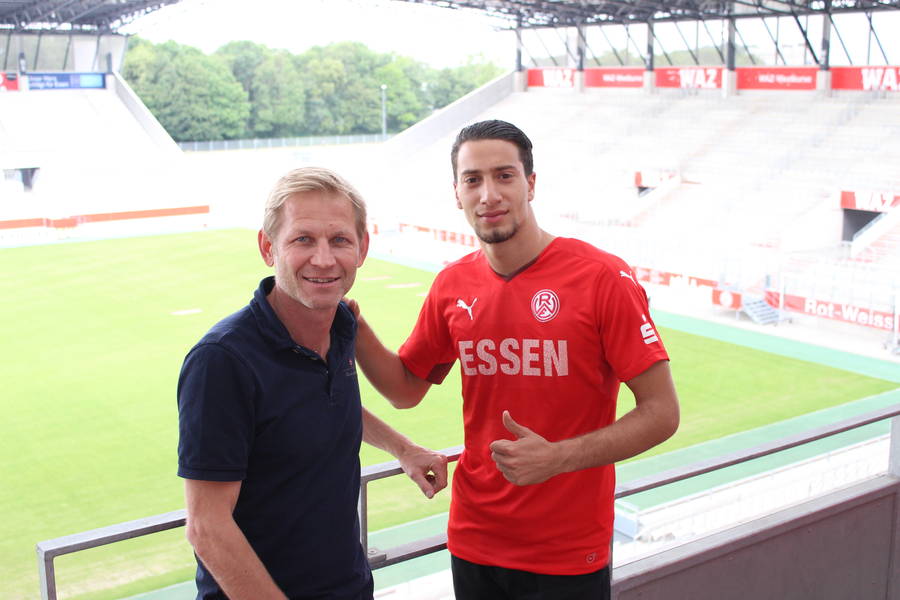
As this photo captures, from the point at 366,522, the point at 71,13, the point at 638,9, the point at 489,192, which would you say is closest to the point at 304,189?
the point at 489,192

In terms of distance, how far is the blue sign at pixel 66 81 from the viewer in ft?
143

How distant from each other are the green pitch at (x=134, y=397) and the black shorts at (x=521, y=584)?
6.80 m

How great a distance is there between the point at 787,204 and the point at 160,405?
1790cm

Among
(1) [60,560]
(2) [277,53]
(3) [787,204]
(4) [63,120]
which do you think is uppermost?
(2) [277,53]

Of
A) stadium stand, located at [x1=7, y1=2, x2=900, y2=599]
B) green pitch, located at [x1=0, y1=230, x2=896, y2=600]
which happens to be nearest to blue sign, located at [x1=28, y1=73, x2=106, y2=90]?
stadium stand, located at [x1=7, y1=2, x2=900, y2=599]

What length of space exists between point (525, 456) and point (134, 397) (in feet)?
44.4

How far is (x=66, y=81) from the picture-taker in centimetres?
4462

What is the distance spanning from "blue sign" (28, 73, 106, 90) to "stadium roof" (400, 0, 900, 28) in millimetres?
16830

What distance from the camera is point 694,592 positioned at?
365 centimetres

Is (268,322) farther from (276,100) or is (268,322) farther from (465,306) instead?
(276,100)

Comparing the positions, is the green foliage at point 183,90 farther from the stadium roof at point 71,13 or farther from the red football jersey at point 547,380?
the red football jersey at point 547,380

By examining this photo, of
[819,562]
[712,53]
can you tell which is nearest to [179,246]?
[712,53]

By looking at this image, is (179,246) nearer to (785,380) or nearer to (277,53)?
(785,380)

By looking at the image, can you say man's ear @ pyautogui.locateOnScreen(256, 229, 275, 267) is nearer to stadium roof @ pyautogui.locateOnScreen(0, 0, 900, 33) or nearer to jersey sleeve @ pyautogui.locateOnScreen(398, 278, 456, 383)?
jersey sleeve @ pyautogui.locateOnScreen(398, 278, 456, 383)
